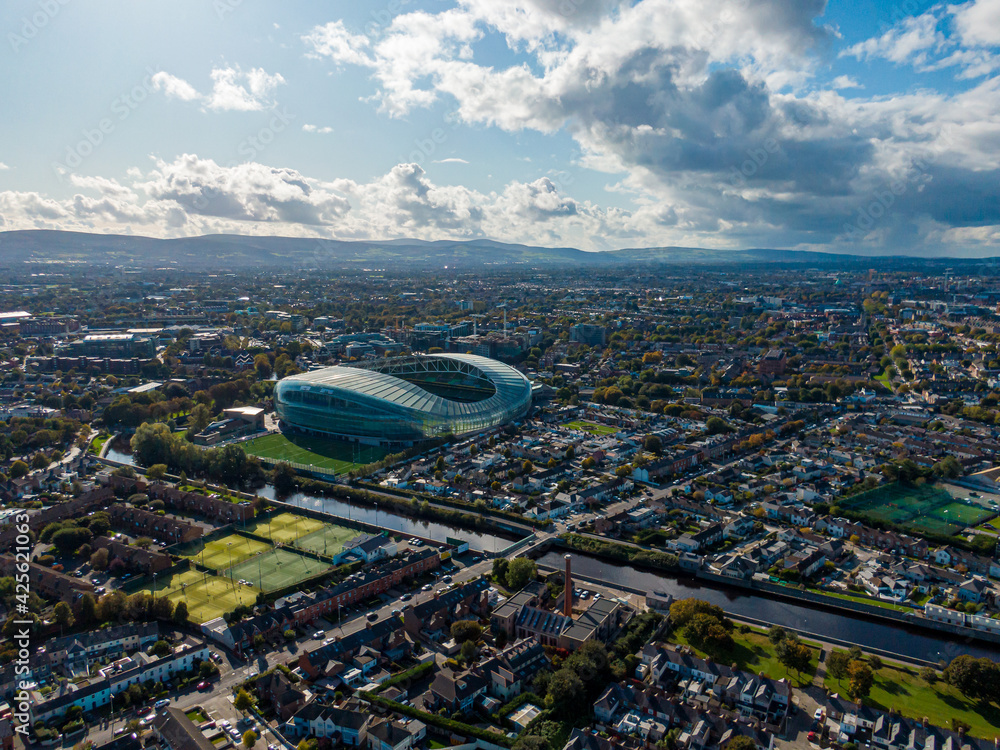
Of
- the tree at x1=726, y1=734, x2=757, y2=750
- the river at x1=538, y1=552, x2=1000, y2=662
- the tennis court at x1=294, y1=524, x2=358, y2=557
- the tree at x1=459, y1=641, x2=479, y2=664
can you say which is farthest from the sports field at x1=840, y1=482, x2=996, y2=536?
the tennis court at x1=294, y1=524, x2=358, y2=557

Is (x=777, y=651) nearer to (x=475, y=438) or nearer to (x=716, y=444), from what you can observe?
(x=716, y=444)


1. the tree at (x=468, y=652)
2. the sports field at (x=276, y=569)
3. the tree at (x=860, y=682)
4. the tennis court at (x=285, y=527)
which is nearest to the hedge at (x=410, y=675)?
the tree at (x=468, y=652)

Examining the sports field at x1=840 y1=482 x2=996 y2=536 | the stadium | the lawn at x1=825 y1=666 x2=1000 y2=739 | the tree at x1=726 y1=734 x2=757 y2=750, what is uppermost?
the stadium

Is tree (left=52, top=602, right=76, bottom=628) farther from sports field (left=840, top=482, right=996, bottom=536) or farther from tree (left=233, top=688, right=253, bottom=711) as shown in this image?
sports field (left=840, top=482, right=996, bottom=536)

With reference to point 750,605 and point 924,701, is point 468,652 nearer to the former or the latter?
point 750,605

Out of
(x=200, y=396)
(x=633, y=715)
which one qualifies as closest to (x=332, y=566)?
(x=633, y=715)

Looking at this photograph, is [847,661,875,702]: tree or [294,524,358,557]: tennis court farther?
[294,524,358,557]: tennis court

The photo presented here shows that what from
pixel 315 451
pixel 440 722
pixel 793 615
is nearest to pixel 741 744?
pixel 440 722
